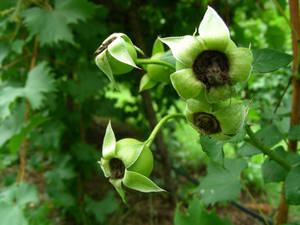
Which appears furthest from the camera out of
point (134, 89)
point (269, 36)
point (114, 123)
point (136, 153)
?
point (114, 123)

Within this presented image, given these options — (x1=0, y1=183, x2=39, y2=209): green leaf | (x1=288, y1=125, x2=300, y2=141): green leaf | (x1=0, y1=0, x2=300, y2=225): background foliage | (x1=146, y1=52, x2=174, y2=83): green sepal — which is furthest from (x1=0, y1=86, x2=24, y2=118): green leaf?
(x1=288, y1=125, x2=300, y2=141): green leaf

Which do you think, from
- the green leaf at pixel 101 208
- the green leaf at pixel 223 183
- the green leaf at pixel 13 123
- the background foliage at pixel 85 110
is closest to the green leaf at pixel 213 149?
the background foliage at pixel 85 110

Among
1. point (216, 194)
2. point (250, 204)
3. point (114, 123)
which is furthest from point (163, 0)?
point (114, 123)

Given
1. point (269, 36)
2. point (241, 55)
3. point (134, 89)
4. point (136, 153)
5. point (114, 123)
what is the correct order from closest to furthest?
1. point (241, 55)
2. point (136, 153)
3. point (269, 36)
4. point (134, 89)
5. point (114, 123)

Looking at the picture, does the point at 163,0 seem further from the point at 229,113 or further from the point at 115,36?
the point at 229,113

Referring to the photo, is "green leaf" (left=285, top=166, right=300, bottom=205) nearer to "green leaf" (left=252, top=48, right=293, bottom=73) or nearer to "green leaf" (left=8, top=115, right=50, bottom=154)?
"green leaf" (left=252, top=48, right=293, bottom=73)
